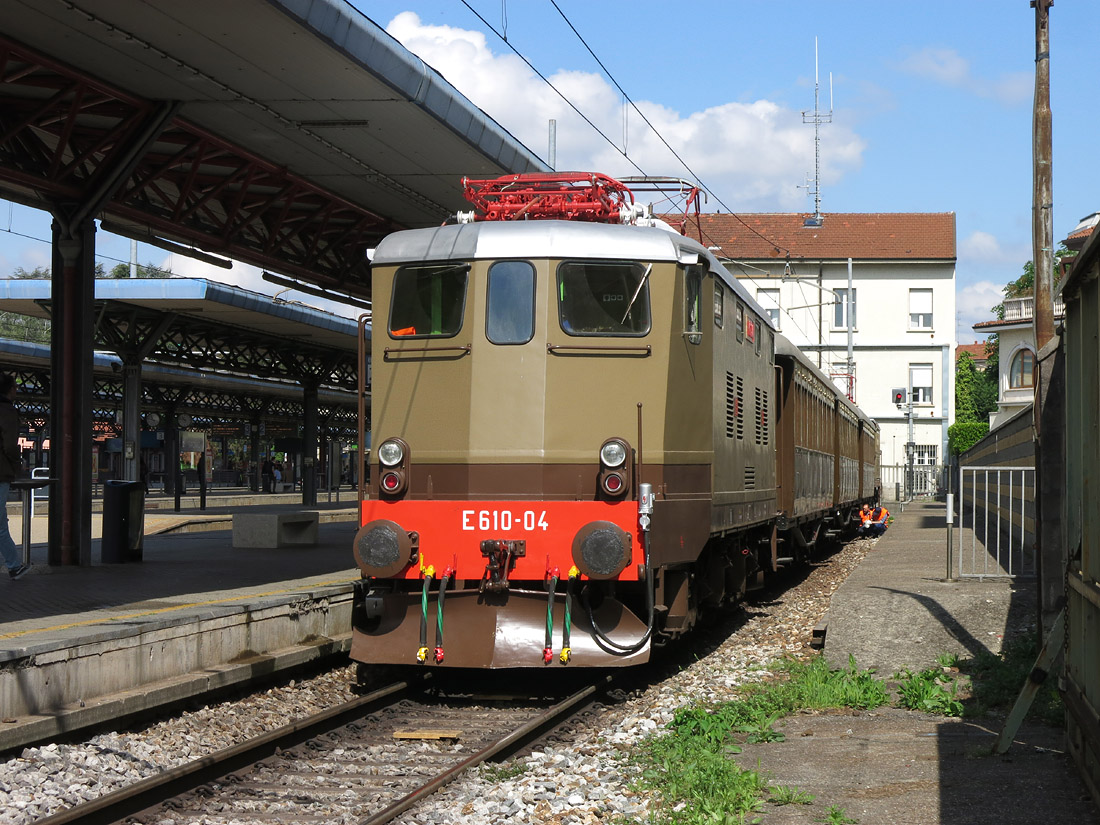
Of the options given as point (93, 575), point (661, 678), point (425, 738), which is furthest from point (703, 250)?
point (93, 575)

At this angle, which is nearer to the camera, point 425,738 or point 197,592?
point 425,738

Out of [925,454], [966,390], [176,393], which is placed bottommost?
[925,454]

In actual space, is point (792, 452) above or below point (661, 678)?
above

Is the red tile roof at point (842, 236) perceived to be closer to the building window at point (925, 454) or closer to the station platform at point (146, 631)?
the building window at point (925, 454)

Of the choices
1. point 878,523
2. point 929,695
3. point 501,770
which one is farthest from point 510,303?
point 878,523

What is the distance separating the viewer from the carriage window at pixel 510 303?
30.7ft

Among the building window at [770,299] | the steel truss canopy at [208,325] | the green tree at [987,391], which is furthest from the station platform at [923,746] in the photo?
the green tree at [987,391]

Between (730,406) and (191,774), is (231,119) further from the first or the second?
(191,774)

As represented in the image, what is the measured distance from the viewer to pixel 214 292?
24.3 m

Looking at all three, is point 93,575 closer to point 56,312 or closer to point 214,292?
point 56,312

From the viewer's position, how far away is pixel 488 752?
7.09 meters

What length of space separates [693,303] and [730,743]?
3.64m

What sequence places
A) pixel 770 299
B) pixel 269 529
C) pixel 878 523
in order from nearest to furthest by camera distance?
pixel 269 529 < pixel 878 523 < pixel 770 299

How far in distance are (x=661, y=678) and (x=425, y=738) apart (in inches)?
109
